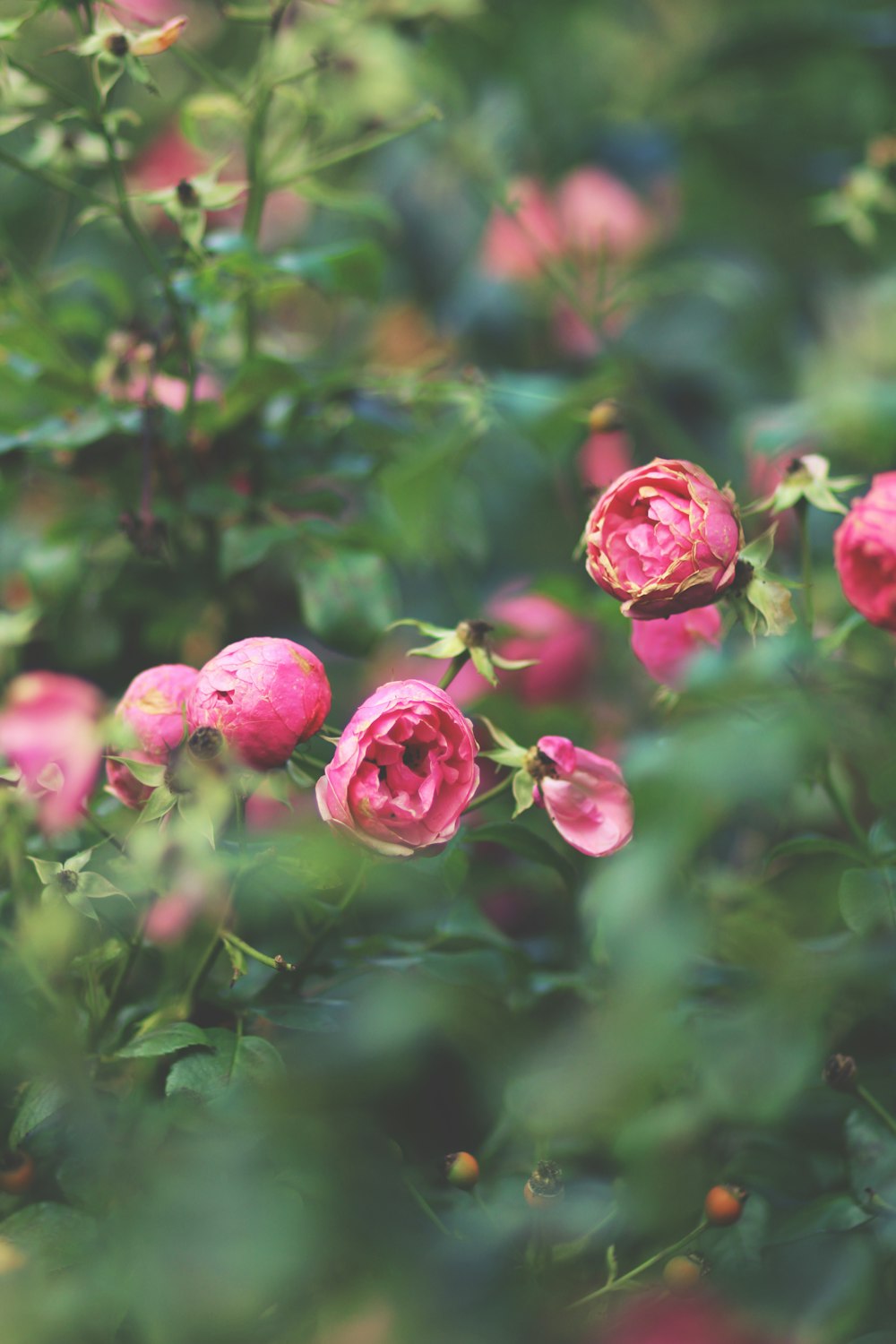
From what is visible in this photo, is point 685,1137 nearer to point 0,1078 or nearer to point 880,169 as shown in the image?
point 0,1078

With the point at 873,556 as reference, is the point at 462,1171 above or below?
below

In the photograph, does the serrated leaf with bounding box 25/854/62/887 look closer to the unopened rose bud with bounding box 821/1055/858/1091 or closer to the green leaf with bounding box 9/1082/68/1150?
the green leaf with bounding box 9/1082/68/1150

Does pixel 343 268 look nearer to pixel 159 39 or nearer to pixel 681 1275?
pixel 159 39

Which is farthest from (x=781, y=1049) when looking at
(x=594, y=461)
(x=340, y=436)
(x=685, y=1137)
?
(x=594, y=461)

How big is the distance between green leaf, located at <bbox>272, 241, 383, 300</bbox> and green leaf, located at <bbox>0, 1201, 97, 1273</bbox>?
387mm

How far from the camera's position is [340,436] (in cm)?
60

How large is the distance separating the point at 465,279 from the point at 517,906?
497mm

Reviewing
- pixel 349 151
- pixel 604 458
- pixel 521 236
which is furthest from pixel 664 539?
pixel 521 236

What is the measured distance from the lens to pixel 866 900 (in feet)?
1.41

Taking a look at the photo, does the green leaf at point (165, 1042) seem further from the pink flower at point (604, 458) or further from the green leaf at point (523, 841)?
the pink flower at point (604, 458)

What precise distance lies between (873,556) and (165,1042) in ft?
0.94

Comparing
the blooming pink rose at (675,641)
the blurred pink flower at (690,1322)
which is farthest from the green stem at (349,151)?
the blurred pink flower at (690,1322)

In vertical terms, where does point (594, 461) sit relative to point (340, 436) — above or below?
below

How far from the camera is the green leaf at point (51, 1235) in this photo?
14.9 inches
